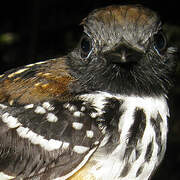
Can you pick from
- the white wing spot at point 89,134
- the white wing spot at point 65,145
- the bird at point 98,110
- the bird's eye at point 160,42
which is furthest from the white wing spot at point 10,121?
the bird's eye at point 160,42

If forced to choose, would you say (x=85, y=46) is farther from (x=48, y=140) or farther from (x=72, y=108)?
(x=48, y=140)

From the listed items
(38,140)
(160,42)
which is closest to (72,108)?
(38,140)

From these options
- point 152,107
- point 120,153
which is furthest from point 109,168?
point 152,107

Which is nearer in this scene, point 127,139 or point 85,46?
point 127,139

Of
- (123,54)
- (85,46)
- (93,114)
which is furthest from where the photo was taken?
(85,46)

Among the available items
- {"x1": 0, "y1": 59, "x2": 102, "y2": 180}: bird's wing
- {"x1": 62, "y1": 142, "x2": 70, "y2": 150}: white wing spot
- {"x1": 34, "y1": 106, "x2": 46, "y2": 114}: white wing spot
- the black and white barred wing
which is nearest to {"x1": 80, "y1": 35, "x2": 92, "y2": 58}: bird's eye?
{"x1": 0, "y1": 59, "x2": 102, "y2": 180}: bird's wing

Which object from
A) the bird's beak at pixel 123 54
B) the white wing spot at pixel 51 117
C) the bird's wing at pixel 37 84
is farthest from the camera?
the bird's wing at pixel 37 84

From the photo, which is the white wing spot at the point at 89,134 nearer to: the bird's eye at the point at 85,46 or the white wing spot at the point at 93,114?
the white wing spot at the point at 93,114

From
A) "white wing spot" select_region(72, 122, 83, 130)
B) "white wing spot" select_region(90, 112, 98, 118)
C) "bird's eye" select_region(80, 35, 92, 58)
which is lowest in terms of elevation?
"white wing spot" select_region(72, 122, 83, 130)

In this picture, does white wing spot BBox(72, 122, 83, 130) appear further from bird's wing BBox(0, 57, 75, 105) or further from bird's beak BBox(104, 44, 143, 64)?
bird's beak BBox(104, 44, 143, 64)
